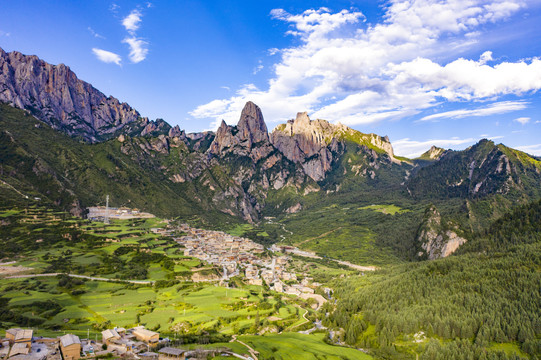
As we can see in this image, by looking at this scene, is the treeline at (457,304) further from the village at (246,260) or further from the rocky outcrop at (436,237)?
the rocky outcrop at (436,237)

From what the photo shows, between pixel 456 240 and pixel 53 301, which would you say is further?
pixel 456 240

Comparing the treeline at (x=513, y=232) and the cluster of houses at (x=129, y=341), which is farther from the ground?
the treeline at (x=513, y=232)

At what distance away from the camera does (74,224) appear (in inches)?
5517

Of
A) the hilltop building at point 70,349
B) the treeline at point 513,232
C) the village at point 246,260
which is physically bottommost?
the village at point 246,260

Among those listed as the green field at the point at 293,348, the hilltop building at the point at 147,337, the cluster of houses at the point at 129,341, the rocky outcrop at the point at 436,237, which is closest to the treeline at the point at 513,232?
the rocky outcrop at the point at 436,237

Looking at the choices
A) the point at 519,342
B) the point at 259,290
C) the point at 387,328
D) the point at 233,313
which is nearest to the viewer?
the point at 519,342

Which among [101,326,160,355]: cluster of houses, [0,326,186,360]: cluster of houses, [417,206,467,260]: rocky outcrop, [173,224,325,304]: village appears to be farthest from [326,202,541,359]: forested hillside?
[417,206,467,260]: rocky outcrop

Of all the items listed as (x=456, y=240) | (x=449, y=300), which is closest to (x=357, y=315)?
(x=449, y=300)

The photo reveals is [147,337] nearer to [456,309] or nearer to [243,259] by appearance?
[456,309]

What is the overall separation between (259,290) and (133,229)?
89.8m

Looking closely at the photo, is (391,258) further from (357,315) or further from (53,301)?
(53,301)

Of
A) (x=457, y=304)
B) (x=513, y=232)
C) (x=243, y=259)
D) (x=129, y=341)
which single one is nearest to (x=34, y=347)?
(x=129, y=341)

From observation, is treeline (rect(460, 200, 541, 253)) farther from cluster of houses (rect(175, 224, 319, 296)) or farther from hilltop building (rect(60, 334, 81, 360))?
hilltop building (rect(60, 334, 81, 360))

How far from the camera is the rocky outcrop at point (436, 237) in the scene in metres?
166
